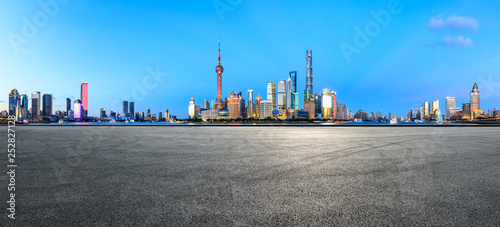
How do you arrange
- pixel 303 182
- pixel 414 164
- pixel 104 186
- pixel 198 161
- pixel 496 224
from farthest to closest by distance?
pixel 198 161
pixel 414 164
pixel 303 182
pixel 104 186
pixel 496 224

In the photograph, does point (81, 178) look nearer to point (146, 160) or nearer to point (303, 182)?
point (146, 160)

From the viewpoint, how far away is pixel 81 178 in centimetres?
705

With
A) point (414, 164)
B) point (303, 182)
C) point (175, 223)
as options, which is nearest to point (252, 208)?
point (175, 223)

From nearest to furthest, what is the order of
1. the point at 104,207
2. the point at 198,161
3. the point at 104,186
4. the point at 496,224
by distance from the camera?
the point at 496,224, the point at 104,207, the point at 104,186, the point at 198,161

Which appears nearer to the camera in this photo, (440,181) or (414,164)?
(440,181)

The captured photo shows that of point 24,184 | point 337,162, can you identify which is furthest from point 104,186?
point 337,162

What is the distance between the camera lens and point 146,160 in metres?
10.1

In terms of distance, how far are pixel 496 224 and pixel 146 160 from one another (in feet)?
33.7

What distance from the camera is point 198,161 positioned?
32.2ft

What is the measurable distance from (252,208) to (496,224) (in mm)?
4116

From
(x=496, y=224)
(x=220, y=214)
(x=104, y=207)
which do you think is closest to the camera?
(x=496, y=224)

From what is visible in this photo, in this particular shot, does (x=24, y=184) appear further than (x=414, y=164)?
No

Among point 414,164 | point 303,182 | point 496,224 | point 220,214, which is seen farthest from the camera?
point 414,164

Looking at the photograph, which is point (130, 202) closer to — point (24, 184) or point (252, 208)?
point (252, 208)
